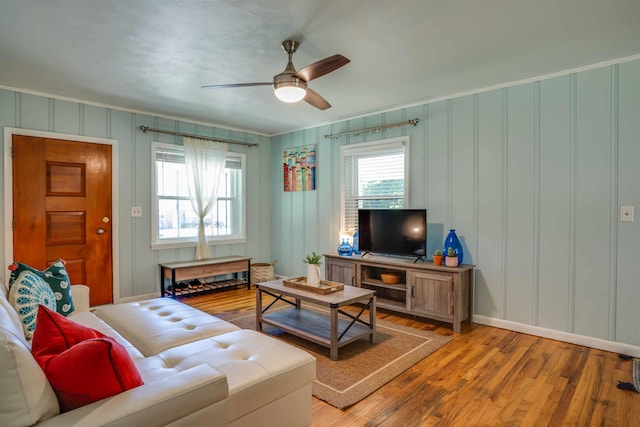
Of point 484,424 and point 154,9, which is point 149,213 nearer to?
point 154,9

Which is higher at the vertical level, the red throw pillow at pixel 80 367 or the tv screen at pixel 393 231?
the tv screen at pixel 393 231

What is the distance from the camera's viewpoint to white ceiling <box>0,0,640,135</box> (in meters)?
2.19

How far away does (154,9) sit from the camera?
2.18 metres

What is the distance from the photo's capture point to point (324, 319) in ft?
11.1

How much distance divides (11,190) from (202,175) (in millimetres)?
2115

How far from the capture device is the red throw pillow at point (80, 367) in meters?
1.18

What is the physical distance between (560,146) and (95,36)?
3.96 m

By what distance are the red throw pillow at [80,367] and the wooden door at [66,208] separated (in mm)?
3303

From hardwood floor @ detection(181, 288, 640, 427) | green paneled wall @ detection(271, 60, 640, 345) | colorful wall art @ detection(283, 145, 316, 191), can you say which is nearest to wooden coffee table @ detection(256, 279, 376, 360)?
hardwood floor @ detection(181, 288, 640, 427)

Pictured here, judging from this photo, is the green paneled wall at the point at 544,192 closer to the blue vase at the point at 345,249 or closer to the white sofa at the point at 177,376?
the blue vase at the point at 345,249

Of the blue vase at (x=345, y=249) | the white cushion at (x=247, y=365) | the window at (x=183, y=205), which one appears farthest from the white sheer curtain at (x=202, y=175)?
the white cushion at (x=247, y=365)

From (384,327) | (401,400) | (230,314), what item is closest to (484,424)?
(401,400)

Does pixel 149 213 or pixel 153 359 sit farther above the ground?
pixel 149 213

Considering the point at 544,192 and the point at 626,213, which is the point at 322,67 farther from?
the point at 626,213
